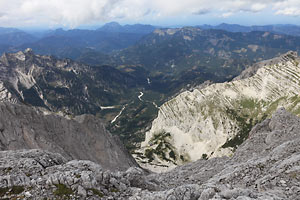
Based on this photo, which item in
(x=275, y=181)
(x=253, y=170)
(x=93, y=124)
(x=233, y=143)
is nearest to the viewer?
(x=275, y=181)

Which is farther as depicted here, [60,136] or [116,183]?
[60,136]

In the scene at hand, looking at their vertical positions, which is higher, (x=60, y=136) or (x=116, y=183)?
(x=116, y=183)

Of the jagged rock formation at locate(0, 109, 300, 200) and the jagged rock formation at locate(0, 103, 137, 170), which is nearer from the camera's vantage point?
the jagged rock formation at locate(0, 109, 300, 200)

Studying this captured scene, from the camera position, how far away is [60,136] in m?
88.2

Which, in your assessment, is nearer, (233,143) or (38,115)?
(38,115)

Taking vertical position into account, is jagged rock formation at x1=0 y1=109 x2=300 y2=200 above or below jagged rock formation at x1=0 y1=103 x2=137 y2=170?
above

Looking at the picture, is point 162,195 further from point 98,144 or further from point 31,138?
point 98,144

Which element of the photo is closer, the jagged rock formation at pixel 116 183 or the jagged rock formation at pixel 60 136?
the jagged rock formation at pixel 116 183

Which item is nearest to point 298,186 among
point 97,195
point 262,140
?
point 97,195

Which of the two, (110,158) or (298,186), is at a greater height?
(298,186)

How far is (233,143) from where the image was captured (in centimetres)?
18325

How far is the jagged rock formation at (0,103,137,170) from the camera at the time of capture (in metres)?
72.0

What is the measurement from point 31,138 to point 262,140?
75.8 m

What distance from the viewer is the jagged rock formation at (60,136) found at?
72.0 meters
